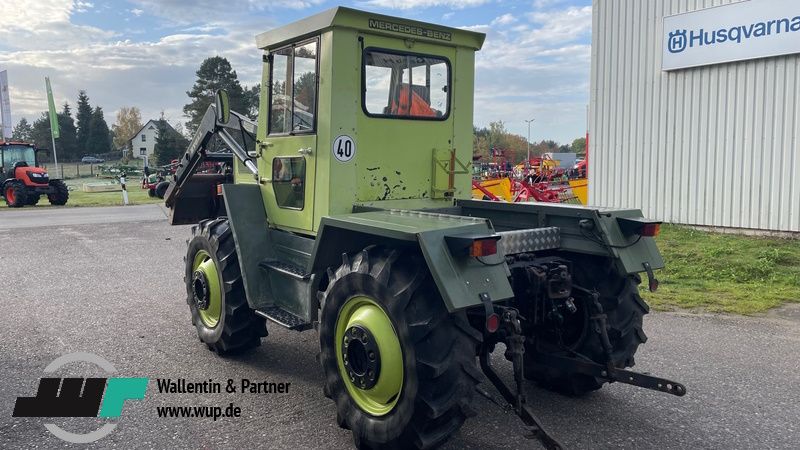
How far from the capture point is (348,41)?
4824 millimetres

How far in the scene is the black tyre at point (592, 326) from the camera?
182 inches

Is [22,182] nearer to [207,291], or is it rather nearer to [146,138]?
[207,291]

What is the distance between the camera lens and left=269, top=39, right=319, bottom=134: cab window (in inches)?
199

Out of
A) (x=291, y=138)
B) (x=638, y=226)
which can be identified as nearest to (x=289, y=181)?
(x=291, y=138)

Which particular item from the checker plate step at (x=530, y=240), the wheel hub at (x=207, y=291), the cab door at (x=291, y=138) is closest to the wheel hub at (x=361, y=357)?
the checker plate step at (x=530, y=240)

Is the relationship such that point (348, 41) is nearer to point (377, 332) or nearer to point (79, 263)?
point (377, 332)

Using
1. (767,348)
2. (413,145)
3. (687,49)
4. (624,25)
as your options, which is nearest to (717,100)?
(687,49)

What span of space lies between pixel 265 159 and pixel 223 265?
3.36 feet

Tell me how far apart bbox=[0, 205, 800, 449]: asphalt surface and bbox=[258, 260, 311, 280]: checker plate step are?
36.3 inches

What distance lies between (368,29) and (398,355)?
2.56 meters

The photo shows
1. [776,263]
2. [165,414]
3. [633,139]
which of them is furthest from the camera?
[633,139]

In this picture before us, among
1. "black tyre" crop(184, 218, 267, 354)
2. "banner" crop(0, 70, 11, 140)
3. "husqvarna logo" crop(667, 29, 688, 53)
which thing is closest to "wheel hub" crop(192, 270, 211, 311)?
"black tyre" crop(184, 218, 267, 354)

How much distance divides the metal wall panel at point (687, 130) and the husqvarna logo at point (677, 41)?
1.02 feet

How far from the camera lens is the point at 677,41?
1246cm
